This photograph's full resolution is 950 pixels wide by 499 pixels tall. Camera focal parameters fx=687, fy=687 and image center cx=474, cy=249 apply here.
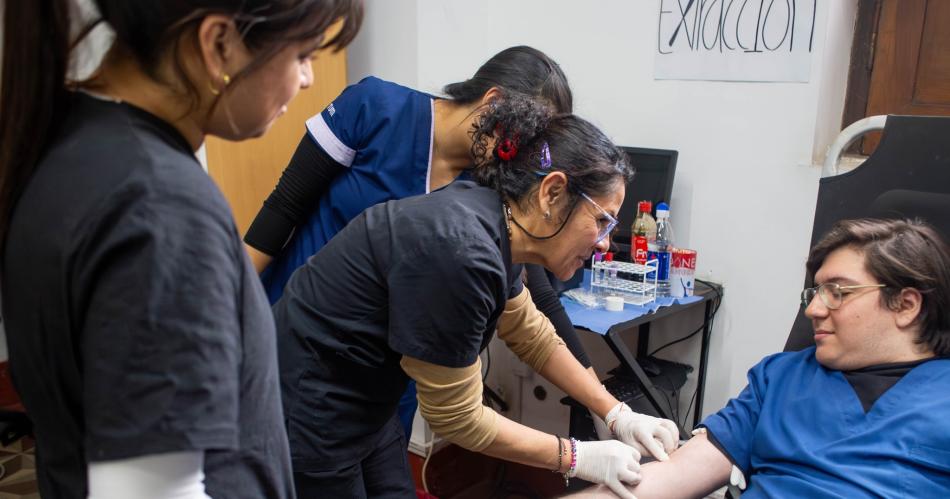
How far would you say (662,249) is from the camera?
226cm

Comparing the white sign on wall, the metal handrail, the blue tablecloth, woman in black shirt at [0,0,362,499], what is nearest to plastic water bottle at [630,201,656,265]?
the blue tablecloth

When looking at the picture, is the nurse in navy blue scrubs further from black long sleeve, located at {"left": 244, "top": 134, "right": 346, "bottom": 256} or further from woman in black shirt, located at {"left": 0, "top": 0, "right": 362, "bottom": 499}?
woman in black shirt, located at {"left": 0, "top": 0, "right": 362, "bottom": 499}

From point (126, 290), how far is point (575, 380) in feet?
3.98

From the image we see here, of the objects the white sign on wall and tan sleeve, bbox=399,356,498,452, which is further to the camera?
the white sign on wall

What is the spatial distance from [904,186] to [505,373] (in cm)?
170

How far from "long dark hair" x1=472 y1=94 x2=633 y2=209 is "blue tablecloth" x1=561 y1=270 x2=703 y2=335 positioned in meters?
0.79

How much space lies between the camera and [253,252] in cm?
160

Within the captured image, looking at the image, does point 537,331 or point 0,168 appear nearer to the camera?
point 0,168

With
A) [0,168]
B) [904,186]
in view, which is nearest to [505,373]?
[904,186]

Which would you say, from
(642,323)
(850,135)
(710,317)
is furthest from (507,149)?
(710,317)

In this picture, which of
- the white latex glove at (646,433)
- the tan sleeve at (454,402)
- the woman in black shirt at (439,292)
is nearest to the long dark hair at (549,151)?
the woman in black shirt at (439,292)

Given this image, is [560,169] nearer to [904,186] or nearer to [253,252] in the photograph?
[253,252]

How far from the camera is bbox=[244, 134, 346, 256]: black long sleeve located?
61.5 inches

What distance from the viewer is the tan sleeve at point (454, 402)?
110cm
